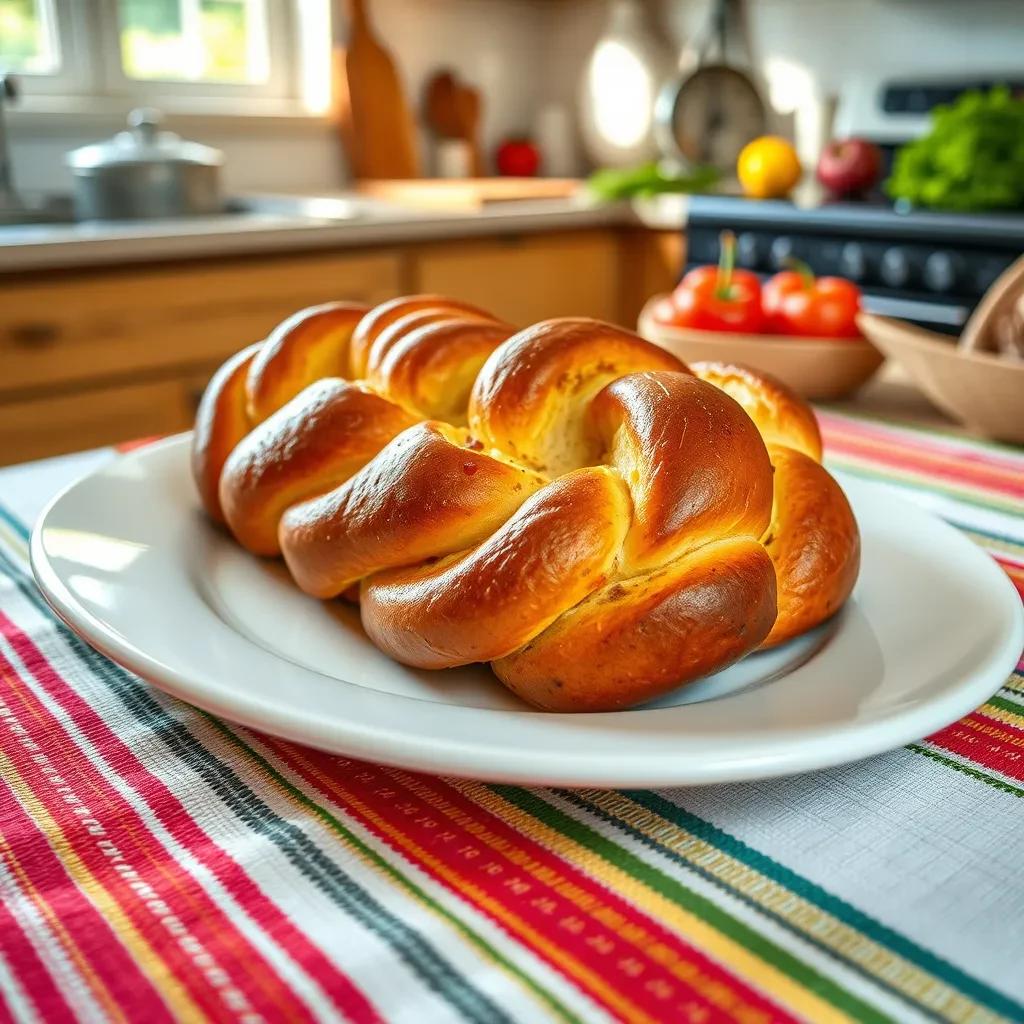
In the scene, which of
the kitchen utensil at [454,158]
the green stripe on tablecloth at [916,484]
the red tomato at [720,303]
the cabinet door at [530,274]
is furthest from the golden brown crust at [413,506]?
the kitchen utensil at [454,158]

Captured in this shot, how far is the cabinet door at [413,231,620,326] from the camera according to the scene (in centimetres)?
226

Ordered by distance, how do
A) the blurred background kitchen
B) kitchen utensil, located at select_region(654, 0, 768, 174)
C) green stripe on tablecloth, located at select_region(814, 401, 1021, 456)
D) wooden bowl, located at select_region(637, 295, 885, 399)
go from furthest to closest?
kitchen utensil, located at select_region(654, 0, 768, 174) < the blurred background kitchen < wooden bowl, located at select_region(637, 295, 885, 399) < green stripe on tablecloth, located at select_region(814, 401, 1021, 456)

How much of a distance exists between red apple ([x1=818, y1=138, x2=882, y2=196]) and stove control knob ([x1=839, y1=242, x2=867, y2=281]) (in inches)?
8.1

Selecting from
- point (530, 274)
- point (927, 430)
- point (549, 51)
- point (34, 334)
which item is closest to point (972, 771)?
point (927, 430)

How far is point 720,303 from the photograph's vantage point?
114 cm

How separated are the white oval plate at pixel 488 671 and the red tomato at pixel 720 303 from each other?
49cm

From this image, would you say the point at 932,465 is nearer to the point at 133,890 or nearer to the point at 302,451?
the point at 302,451

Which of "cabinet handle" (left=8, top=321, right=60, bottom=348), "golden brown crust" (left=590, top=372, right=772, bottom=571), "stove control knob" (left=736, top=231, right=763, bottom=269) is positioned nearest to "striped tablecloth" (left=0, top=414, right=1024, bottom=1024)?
"golden brown crust" (left=590, top=372, right=772, bottom=571)

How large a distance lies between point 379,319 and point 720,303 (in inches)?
22.3

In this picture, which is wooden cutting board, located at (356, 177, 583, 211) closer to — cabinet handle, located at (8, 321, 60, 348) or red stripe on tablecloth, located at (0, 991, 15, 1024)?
cabinet handle, located at (8, 321, 60, 348)

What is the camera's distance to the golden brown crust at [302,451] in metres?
0.57

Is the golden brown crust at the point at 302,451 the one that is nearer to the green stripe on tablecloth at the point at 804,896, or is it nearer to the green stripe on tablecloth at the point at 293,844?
the green stripe on tablecloth at the point at 293,844

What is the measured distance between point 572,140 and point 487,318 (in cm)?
279

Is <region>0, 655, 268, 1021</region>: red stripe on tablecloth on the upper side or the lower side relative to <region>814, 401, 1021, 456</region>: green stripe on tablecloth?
lower
